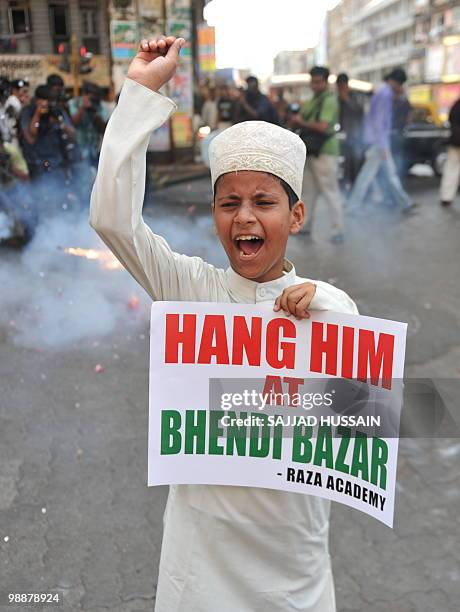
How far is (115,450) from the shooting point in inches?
137

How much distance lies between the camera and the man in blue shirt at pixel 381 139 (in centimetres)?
927

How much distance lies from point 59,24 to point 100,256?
17.4 feet

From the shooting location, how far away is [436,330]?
5125mm

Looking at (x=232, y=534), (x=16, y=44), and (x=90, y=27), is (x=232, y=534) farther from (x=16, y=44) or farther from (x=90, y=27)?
(x=90, y=27)

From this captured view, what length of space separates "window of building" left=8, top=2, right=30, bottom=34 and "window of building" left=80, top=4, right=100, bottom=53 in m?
1.67

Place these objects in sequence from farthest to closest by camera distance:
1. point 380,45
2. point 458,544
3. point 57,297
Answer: point 380,45 < point 57,297 < point 458,544

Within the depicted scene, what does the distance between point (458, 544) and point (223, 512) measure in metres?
1.64

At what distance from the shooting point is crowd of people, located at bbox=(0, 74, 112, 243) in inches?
301

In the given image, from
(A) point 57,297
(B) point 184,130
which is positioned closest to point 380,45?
(B) point 184,130

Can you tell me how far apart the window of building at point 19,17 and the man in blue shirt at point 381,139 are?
5140mm

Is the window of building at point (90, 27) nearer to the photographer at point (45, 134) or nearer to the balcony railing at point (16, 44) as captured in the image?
the balcony railing at point (16, 44)

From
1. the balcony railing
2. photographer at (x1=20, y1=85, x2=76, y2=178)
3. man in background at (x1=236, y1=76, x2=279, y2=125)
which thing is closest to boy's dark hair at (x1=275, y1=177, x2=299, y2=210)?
photographer at (x1=20, y1=85, x2=76, y2=178)

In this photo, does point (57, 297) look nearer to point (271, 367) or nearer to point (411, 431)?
point (411, 431)

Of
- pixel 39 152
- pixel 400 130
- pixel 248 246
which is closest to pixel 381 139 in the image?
pixel 400 130
